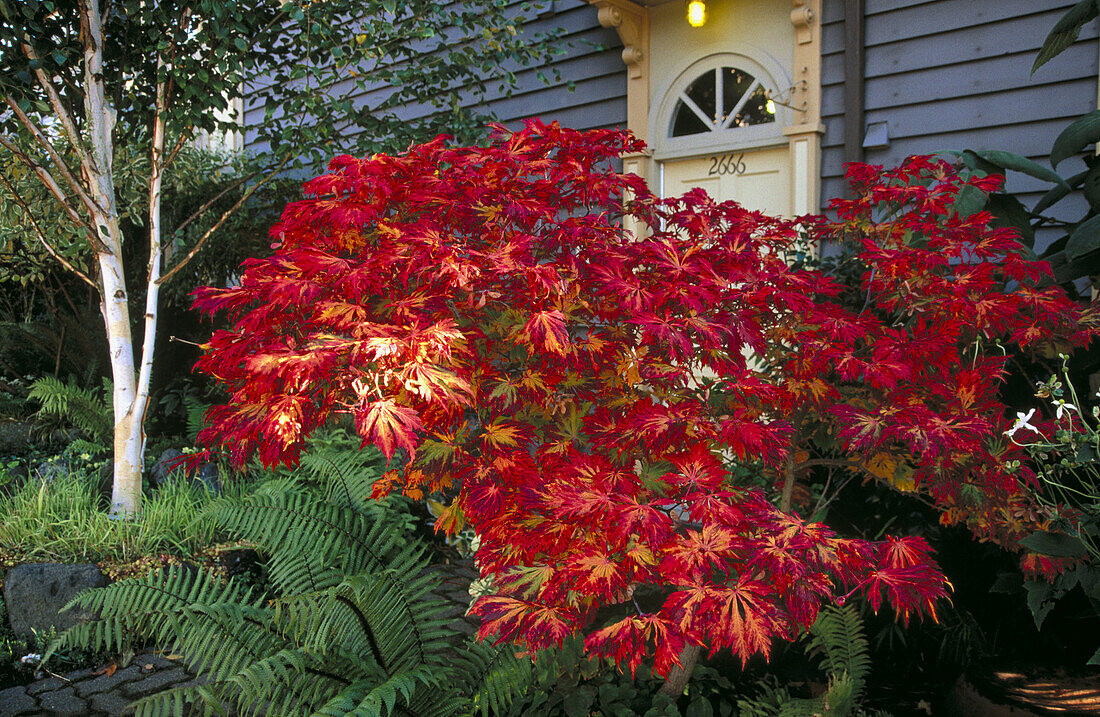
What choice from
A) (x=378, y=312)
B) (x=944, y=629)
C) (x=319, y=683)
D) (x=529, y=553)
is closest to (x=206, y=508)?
(x=319, y=683)

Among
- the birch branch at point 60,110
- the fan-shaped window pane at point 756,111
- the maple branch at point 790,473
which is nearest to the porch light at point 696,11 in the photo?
the fan-shaped window pane at point 756,111

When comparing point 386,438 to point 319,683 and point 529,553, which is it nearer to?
point 529,553

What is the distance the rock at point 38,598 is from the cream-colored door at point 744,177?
397cm

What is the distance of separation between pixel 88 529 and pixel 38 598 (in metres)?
0.43

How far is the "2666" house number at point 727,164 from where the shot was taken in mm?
4773

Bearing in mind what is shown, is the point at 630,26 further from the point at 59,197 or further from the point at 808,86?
the point at 59,197

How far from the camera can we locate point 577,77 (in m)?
5.40

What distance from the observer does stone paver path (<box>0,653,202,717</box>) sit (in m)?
2.70

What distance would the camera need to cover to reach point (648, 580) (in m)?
1.81

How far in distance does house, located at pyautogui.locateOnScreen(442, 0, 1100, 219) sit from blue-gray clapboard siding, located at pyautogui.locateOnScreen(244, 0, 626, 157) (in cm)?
1

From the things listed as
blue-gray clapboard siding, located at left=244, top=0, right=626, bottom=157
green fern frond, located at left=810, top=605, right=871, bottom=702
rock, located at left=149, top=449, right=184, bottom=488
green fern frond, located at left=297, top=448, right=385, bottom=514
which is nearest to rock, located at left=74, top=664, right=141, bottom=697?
green fern frond, located at left=297, top=448, right=385, bottom=514

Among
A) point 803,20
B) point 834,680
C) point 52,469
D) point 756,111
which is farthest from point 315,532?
point 803,20

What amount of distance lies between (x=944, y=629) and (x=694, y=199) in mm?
1923

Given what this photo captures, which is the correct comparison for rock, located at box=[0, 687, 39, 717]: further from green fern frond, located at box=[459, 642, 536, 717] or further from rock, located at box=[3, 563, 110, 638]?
green fern frond, located at box=[459, 642, 536, 717]
